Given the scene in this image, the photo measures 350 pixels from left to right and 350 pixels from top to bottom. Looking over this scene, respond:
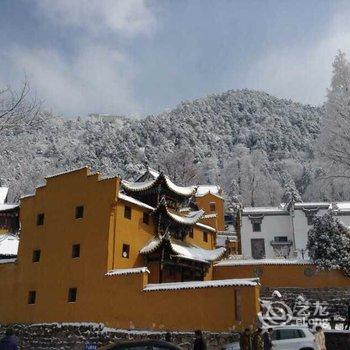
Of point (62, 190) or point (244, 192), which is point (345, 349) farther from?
point (244, 192)

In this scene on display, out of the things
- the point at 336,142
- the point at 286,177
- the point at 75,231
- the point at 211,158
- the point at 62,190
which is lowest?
the point at 75,231

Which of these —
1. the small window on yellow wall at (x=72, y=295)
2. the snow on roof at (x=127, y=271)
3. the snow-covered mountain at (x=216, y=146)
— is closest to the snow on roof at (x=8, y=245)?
the small window on yellow wall at (x=72, y=295)

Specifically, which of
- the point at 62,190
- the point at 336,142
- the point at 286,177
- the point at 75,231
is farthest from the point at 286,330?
the point at 286,177

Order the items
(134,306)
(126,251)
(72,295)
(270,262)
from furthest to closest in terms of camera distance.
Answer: (270,262) → (126,251) → (72,295) → (134,306)

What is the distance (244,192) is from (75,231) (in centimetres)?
5870

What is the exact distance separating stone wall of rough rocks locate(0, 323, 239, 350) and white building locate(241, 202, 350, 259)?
31368 mm

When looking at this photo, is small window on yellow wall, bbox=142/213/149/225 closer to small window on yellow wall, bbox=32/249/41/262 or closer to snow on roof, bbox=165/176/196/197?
snow on roof, bbox=165/176/196/197

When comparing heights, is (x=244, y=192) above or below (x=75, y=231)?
above

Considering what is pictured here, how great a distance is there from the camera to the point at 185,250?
32625 millimetres

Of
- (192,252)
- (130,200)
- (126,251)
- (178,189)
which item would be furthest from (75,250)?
(178,189)

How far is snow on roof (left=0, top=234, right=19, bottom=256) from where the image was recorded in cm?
3644

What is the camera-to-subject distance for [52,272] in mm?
28953

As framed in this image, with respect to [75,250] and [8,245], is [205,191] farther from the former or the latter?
[75,250]

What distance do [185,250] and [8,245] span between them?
51.9ft
